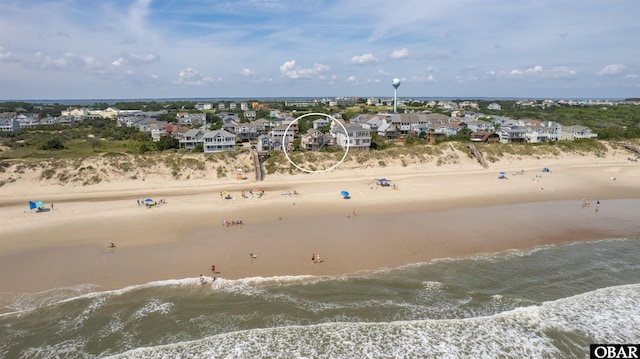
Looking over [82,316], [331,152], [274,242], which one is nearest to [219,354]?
[82,316]

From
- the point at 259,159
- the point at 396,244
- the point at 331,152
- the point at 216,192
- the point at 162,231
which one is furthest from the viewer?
the point at 331,152

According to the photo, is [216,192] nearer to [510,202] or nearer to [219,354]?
[219,354]

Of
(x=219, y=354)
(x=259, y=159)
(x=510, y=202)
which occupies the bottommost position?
(x=219, y=354)

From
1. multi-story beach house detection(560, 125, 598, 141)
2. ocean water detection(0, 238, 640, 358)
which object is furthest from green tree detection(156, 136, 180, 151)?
multi-story beach house detection(560, 125, 598, 141)

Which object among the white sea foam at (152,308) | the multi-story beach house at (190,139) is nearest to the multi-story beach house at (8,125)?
the multi-story beach house at (190,139)

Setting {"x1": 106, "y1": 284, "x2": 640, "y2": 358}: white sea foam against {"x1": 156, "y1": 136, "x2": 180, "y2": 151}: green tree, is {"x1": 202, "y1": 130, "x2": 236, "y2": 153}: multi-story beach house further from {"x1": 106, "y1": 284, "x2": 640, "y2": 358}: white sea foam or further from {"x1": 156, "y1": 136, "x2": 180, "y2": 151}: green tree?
{"x1": 106, "y1": 284, "x2": 640, "y2": 358}: white sea foam

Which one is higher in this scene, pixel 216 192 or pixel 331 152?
pixel 331 152
